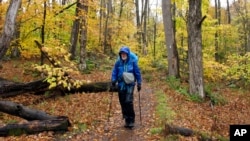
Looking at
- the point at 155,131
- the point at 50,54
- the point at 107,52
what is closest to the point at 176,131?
the point at 155,131

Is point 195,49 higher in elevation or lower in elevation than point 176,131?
higher

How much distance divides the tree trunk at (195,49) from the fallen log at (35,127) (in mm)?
7493

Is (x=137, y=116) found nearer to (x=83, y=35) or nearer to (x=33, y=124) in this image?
(x=33, y=124)

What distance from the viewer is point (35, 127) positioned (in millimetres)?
8156

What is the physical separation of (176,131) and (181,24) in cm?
1718

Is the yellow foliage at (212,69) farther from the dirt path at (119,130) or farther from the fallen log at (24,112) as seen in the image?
the fallen log at (24,112)

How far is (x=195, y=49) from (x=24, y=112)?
8.13 meters

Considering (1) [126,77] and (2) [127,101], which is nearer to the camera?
(1) [126,77]

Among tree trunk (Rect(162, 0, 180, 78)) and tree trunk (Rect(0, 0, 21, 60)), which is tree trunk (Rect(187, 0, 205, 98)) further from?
tree trunk (Rect(0, 0, 21, 60))

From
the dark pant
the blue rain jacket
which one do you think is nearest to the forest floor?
the dark pant

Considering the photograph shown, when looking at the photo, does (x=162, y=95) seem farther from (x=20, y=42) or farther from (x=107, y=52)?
(x=107, y=52)

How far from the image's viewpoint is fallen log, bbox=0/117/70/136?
8012 millimetres

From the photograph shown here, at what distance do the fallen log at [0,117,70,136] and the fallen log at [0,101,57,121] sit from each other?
31cm

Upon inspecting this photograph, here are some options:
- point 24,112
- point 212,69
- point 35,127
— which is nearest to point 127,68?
point 35,127
